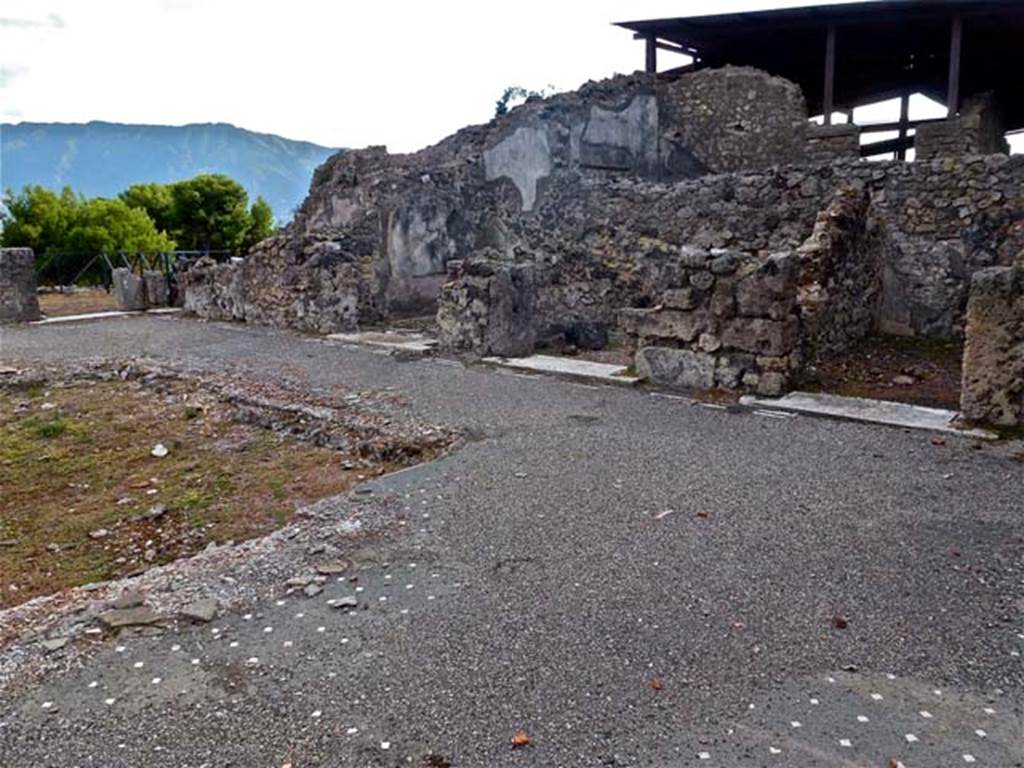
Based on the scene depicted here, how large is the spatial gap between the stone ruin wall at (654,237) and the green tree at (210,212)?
61.9ft

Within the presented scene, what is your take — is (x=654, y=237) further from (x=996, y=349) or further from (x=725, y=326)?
(x=996, y=349)

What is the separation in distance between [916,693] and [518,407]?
16.9 feet

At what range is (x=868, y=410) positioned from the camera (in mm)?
7039

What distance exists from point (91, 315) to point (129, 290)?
3.88 ft

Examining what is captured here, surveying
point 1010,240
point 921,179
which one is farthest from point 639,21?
point 1010,240

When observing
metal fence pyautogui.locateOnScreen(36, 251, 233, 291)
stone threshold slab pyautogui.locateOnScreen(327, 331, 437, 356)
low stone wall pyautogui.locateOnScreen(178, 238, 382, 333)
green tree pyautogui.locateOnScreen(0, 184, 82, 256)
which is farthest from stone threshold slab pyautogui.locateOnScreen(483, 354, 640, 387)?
green tree pyautogui.locateOnScreen(0, 184, 82, 256)

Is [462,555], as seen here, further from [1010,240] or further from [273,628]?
[1010,240]

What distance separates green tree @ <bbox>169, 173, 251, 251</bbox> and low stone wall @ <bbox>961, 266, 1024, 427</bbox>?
35323 mm

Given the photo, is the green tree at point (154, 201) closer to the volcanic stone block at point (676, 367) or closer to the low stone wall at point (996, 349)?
the volcanic stone block at point (676, 367)

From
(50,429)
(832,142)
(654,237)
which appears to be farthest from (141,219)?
(50,429)

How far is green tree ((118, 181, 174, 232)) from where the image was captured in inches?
1468

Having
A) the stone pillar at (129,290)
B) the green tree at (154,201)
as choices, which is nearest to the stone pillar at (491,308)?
the stone pillar at (129,290)

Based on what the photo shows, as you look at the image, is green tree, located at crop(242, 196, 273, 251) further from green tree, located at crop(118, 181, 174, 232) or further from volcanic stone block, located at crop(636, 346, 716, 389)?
volcanic stone block, located at crop(636, 346, 716, 389)

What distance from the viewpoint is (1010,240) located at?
9.98m
